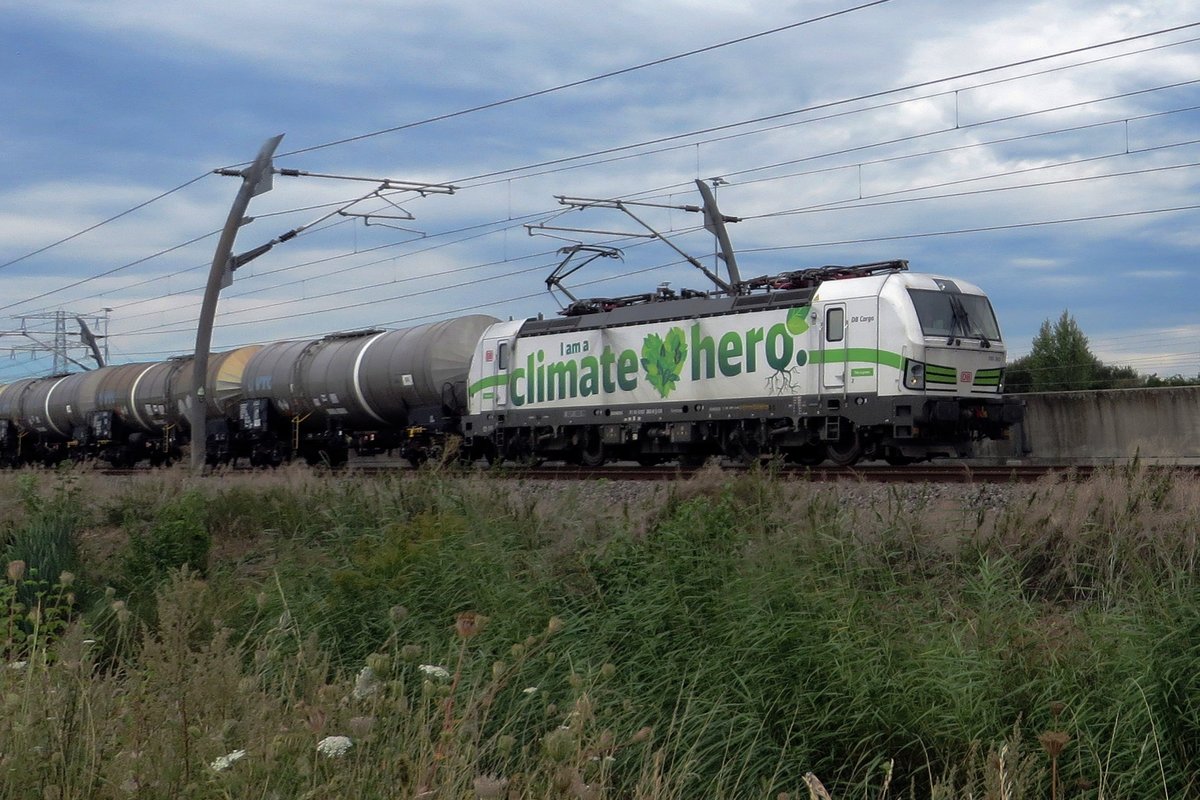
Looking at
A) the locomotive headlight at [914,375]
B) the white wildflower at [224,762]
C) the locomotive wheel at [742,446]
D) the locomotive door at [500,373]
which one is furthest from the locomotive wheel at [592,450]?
the white wildflower at [224,762]

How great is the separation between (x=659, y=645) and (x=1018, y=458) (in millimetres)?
18781

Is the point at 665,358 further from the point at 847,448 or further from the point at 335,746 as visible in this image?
the point at 335,746

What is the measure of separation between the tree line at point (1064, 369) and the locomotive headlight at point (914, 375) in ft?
83.2

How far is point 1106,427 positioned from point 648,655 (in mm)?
18546

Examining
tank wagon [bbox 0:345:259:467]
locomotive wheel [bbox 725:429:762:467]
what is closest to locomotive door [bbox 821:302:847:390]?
locomotive wheel [bbox 725:429:762:467]

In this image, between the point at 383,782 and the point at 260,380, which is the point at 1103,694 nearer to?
the point at 383,782

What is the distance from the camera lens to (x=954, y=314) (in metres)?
19.3

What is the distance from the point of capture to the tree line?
46.2 meters

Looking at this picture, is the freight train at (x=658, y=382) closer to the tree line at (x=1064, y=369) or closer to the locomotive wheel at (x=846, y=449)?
the locomotive wheel at (x=846, y=449)

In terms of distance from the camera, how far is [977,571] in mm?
8648

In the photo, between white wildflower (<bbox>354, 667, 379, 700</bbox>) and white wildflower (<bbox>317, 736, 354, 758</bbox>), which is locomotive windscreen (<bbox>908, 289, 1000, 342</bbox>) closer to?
white wildflower (<bbox>354, 667, 379, 700</bbox>)

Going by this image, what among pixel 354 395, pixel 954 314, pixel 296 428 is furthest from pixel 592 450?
pixel 296 428

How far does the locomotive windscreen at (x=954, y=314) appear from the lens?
61.6ft

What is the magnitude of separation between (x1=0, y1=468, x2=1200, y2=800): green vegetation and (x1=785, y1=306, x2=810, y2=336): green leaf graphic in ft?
27.3
